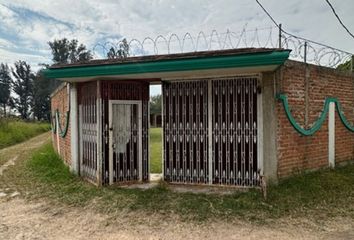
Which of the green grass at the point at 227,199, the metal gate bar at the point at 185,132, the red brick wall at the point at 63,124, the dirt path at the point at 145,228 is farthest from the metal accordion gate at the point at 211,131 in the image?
the red brick wall at the point at 63,124

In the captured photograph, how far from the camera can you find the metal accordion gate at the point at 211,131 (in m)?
7.02

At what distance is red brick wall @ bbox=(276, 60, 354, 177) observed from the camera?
701 centimetres

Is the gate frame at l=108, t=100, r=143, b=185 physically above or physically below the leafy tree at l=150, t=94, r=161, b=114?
below

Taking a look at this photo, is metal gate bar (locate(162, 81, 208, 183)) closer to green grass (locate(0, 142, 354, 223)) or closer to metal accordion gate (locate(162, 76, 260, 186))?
metal accordion gate (locate(162, 76, 260, 186))

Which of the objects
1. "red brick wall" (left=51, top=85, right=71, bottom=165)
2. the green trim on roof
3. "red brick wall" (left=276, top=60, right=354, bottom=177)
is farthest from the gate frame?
"red brick wall" (left=276, top=60, right=354, bottom=177)

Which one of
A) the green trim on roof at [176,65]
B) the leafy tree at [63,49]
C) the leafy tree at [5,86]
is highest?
the leafy tree at [63,49]

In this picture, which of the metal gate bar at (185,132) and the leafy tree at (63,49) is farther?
the leafy tree at (63,49)

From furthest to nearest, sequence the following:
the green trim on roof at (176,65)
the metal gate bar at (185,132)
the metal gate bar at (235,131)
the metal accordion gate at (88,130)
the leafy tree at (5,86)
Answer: the leafy tree at (5,86) → the metal accordion gate at (88,130) → the metal gate bar at (185,132) → the metal gate bar at (235,131) → the green trim on roof at (176,65)

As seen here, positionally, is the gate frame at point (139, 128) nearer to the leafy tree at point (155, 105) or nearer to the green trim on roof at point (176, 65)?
the green trim on roof at point (176, 65)

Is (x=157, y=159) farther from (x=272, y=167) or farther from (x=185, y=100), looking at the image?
(x=272, y=167)

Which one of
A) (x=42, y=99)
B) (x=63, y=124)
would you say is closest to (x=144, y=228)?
(x=63, y=124)

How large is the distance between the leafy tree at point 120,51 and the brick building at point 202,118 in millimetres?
585

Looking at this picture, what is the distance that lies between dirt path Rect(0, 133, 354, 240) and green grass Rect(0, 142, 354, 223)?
0.27 meters

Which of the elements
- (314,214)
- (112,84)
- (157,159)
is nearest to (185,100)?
(112,84)
